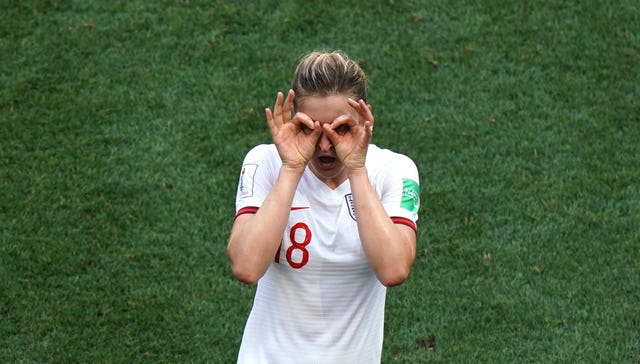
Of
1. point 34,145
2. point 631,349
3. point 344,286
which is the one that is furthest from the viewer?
point 34,145

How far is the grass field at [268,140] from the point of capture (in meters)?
6.93

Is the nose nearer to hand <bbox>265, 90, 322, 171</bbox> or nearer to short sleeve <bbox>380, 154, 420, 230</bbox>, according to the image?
hand <bbox>265, 90, 322, 171</bbox>

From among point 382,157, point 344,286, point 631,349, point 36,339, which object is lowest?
point 36,339

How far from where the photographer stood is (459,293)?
23.5ft

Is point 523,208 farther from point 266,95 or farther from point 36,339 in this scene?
point 36,339

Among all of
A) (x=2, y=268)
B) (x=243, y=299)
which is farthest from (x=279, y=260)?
(x=2, y=268)

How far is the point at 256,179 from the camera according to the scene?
439 centimetres

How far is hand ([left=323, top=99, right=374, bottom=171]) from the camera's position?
164 inches

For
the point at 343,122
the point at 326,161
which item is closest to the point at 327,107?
the point at 343,122

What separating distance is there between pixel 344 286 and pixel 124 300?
3061 mm

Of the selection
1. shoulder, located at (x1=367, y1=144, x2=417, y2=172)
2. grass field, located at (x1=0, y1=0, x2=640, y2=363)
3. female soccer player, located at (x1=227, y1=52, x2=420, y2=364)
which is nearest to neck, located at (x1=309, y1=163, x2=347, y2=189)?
female soccer player, located at (x1=227, y1=52, x2=420, y2=364)

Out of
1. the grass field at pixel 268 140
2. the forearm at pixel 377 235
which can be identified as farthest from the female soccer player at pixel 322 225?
the grass field at pixel 268 140

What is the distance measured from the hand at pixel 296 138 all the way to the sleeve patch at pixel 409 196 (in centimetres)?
39

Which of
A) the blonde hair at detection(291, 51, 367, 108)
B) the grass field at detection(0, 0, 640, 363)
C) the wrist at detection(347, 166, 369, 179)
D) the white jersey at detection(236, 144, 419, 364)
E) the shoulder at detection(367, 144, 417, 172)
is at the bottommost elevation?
the grass field at detection(0, 0, 640, 363)
